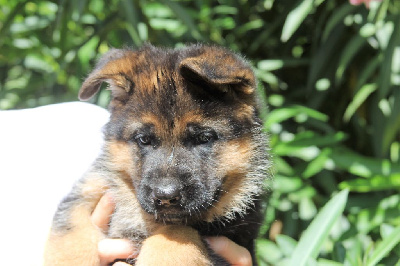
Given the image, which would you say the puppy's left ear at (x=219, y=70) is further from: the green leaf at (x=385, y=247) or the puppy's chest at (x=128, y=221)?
the green leaf at (x=385, y=247)

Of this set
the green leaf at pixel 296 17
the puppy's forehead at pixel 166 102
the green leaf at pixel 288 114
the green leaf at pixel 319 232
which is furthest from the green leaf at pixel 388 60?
the puppy's forehead at pixel 166 102

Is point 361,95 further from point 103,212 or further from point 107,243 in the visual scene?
point 107,243

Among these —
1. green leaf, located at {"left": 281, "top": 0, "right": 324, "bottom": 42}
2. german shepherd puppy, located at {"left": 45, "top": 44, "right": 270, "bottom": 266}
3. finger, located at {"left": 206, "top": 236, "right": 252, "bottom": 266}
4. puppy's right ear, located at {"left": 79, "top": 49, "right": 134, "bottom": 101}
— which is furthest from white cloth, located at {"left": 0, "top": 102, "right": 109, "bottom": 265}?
green leaf, located at {"left": 281, "top": 0, "right": 324, "bottom": 42}

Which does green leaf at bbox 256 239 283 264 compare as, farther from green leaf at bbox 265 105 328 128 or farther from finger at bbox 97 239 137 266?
finger at bbox 97 239 137 266

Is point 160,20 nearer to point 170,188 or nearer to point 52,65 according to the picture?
point 52,65

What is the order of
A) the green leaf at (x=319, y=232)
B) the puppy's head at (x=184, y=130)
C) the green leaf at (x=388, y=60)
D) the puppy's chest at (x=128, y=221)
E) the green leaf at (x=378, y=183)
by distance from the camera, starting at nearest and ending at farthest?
1. the puppy's head at (x=184, y=130)
2. the puppy's chest at (x=128, y=221)
3. the green leaf at (x=319, y=232)
4. the green leaf at (x=378, y=183)
5. the green leaf at (x=388, y=60)

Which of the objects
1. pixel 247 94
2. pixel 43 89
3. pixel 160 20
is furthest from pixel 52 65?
pixel 247 94

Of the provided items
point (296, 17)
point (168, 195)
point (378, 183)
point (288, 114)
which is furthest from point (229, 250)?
point (296, 17)
